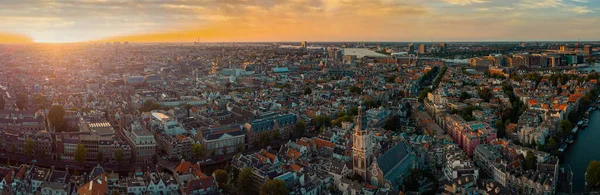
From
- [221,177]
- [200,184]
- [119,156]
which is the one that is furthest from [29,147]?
[200,184]

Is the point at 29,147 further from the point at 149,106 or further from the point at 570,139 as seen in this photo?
the point at 570,139

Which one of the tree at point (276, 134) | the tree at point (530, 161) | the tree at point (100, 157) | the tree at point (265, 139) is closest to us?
the tree at point (530, 161)

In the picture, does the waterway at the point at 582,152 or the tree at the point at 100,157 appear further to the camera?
the tree at the point at 100,157

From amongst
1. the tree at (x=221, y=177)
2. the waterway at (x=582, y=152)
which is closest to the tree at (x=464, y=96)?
the waterway at (x=582, y=152)

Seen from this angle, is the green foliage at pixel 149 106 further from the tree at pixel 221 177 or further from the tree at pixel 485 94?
the tree at pixel 485 94

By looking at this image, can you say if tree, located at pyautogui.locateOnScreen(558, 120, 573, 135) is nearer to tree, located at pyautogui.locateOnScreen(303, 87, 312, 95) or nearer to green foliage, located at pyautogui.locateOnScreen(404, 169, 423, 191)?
green foliage, located at pyautogui.locateOnScreen(404, 169, 423, 191)

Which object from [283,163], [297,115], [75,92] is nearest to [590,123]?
[297,115]

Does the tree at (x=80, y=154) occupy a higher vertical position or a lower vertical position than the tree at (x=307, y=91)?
lower
